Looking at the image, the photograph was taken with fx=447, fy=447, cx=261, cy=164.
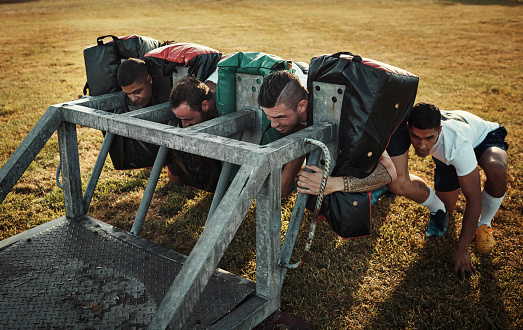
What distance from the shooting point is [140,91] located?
374 centimetres

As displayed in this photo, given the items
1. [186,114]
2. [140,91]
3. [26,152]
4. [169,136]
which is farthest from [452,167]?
[26,152]

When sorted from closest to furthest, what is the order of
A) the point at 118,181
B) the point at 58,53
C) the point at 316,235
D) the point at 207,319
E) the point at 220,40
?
1. the point at 207,319
2. the point at 316,235
3. the point at 118,181
4. the point at 58,53
5. the point at 220,40

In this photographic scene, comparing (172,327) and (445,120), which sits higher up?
(445,120)

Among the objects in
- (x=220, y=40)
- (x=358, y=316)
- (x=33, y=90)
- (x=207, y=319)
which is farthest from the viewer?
(x=220, y=40)

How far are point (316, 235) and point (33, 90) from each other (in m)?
7.10

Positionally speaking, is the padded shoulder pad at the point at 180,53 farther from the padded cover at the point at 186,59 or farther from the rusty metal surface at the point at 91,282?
the rusty metal surface at the point at 91,282

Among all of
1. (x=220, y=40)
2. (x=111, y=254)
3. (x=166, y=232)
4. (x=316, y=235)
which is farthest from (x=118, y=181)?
(x=220, y=40)

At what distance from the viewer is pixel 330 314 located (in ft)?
9.42

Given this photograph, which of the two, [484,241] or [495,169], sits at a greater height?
[495,169]

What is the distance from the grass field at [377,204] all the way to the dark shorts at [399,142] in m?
0.75

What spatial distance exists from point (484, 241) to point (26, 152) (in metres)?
3.38

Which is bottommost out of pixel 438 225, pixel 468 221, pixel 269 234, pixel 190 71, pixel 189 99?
pixel 438 225

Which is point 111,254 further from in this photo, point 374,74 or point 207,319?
point 374,74

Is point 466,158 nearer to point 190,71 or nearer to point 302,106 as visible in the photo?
→ point 302,106
